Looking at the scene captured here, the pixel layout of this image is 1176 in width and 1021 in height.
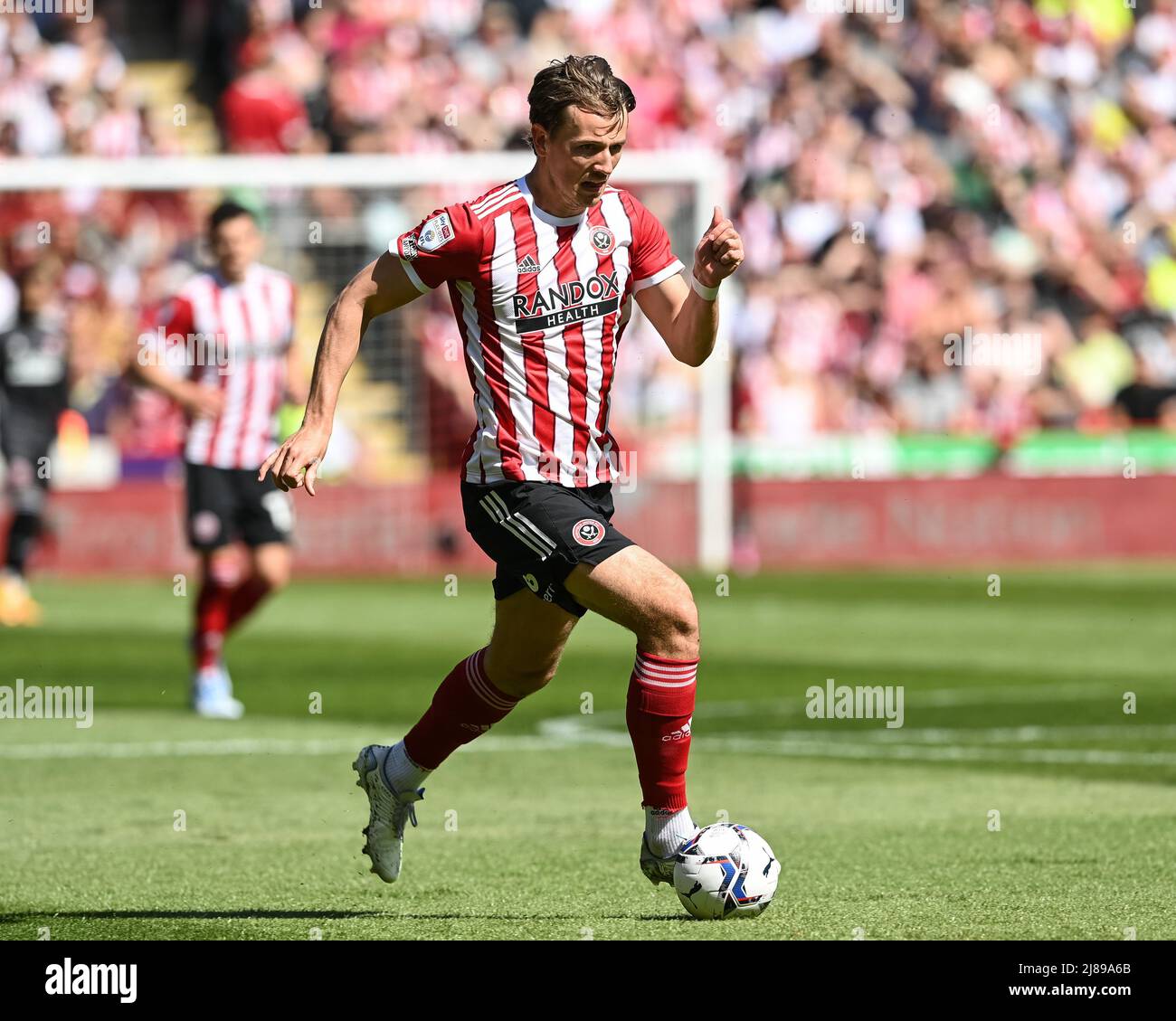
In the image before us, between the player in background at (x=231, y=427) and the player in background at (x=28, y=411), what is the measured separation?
4.61 meters

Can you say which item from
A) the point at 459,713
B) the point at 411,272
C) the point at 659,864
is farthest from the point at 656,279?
the point at 659,864

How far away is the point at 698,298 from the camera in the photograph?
6.26 meters

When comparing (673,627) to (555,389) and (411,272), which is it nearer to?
(555,389)

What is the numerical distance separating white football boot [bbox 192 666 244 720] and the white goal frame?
8.31 metres

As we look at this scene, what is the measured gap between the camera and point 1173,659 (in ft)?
44.3

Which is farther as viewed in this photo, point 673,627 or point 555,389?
point 555,389

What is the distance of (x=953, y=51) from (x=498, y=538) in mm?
20534

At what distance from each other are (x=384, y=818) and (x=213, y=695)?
16.7 ft

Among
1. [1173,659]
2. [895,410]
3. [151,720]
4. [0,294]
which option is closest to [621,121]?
[151,720]

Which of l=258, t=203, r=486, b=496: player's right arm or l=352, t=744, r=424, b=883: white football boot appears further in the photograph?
l=352, t=744, r=424, b=883: white football boot

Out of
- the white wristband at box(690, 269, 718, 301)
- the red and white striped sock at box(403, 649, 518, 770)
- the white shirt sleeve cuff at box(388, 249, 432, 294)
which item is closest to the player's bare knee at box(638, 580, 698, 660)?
the red and white striped sock at box(403, 649, 518, 770)

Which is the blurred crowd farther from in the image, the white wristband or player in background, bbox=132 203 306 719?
the white wristband

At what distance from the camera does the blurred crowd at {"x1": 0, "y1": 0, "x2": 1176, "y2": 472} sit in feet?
70.9

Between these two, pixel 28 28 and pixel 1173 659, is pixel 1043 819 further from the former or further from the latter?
pixel 28 28
